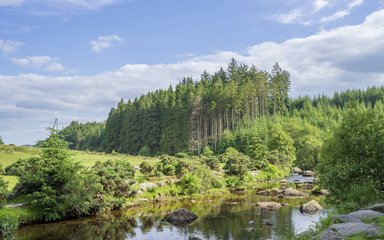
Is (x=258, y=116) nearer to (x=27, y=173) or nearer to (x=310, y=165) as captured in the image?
(x=310, y=165)

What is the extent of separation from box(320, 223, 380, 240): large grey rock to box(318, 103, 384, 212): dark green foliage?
1386 cm

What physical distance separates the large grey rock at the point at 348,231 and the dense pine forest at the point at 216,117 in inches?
3645

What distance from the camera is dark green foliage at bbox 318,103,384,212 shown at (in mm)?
33094

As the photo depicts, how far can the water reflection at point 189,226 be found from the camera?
37594mm

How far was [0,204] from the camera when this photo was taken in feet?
130

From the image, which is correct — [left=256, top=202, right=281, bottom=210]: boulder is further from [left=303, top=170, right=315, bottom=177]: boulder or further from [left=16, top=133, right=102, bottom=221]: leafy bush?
[left=303, top=170, right=315, bottom=177]: boulder

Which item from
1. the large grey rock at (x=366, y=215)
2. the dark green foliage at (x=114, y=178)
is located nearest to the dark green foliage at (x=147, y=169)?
the dark green foliage at (x=114, y=178)

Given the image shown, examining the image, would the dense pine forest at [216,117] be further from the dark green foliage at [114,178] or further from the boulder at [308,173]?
the dark green foliage at [114,178]

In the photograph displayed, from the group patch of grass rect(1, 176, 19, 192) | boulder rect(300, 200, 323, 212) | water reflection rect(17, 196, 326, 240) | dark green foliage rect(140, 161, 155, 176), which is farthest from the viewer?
dark green foliage rect(140, 161, 155, 176)

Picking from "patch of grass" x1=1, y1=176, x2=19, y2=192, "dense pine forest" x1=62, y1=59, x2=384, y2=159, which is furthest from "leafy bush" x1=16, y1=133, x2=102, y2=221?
"dense pine forest" x1=62, y1=59, x2=384, y2=159

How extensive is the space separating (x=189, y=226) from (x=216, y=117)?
333ft

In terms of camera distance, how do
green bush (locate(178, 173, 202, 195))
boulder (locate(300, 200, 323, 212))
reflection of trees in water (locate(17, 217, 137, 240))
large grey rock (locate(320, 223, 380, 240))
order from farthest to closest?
1. green bush (locate(178, 173, 202, 195))
2. boulder (locate(300, 200, 323, 212))
3. reflection of trees in water (locate(17, 217, 137, 240))
4. large grey rock (locate(320, 223, 380, 240))

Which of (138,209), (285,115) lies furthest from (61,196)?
(285,115)

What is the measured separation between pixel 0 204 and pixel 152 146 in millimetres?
113621
